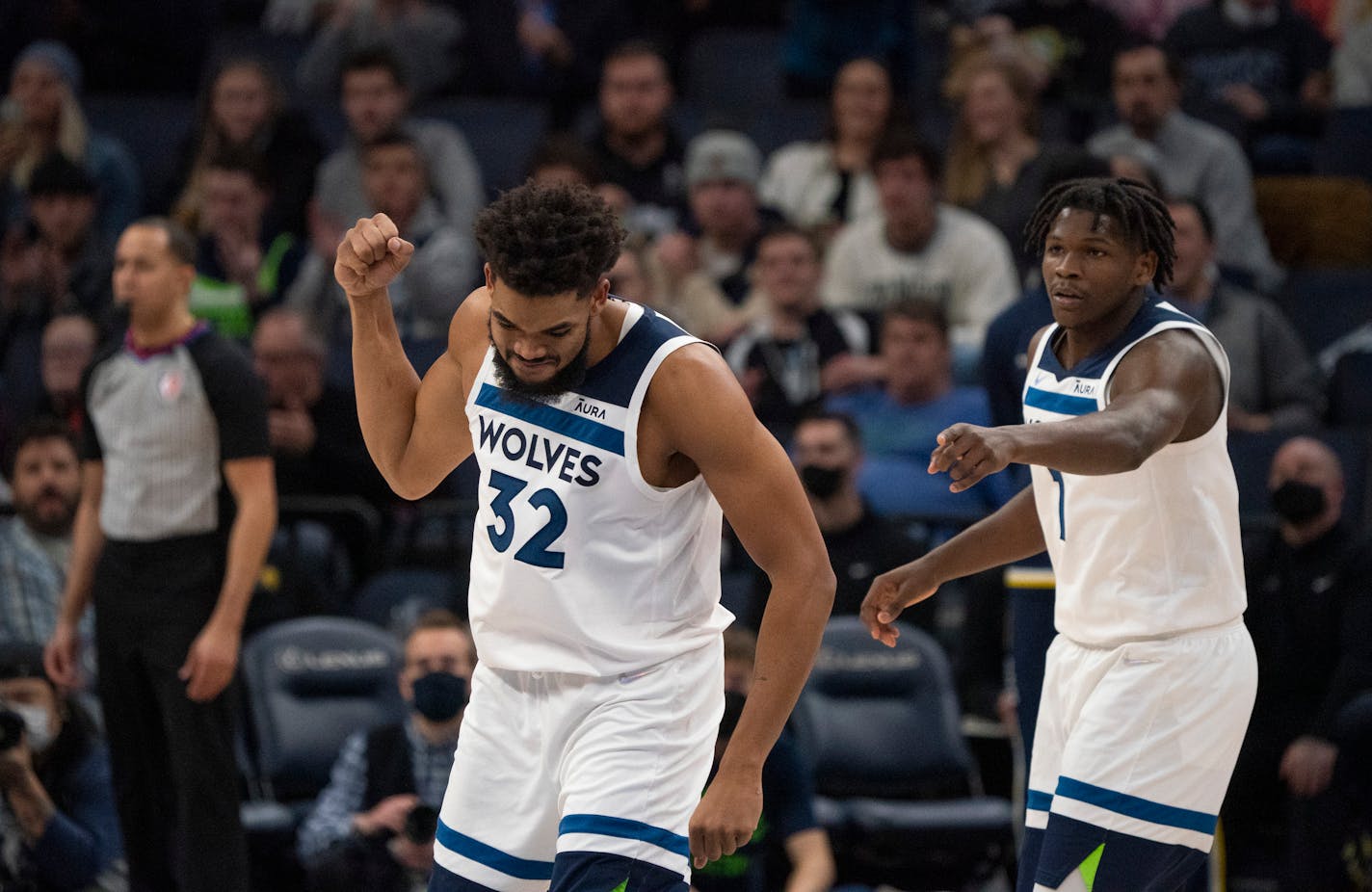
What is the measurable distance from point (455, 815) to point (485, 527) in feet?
1.83

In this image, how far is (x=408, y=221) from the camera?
904 centimetres

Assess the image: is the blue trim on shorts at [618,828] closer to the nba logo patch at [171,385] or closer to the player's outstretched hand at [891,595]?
the player's outstretched hand at [891,595]

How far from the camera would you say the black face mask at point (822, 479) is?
23.9 feet

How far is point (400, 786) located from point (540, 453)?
113 inches

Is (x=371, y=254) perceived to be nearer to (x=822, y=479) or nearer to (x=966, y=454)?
(x=966, y=454)

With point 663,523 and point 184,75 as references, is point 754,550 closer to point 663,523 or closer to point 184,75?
point 663,523

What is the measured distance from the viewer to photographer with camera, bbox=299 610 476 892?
20.0 feet

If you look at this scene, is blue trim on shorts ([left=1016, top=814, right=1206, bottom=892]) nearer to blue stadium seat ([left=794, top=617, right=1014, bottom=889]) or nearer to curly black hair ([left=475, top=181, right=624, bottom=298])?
curly black hair ([left=475, top=181, right=624, bottom=298])

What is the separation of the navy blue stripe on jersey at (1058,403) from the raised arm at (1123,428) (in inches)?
3.7

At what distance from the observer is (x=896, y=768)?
7.12 meters

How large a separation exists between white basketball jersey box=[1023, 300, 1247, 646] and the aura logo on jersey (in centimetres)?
99

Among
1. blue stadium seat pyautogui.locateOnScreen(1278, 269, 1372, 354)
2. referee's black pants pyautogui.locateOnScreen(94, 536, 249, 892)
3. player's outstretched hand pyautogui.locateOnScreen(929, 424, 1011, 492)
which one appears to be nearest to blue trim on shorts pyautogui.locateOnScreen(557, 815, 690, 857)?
player's outstretched hand pyautogui.locateOnScreen(929, 424, 1011, 492)

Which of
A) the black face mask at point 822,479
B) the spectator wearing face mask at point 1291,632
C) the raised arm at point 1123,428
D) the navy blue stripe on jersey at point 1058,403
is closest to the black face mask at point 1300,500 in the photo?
the spectator wearing face mask at point 1291,632

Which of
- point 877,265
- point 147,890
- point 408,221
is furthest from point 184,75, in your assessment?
point 147,890
